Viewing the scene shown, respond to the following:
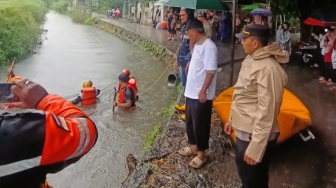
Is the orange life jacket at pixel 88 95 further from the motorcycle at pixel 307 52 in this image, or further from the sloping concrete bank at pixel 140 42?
the motorcycle at pixel 307 52

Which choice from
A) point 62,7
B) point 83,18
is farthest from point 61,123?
point 62,7

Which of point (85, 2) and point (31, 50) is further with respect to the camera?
point (85, 2)

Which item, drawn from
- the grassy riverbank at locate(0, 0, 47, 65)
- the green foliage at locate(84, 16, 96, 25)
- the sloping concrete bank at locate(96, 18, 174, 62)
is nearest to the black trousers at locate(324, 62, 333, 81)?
the sloping concrete bank at locate(96, 18, 174, 62)

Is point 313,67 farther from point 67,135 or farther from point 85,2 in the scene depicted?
point 85,2

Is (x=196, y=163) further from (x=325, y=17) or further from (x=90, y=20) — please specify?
(x=90, y=20)

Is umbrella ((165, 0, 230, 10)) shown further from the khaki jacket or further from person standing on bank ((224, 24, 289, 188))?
the khaki jacket

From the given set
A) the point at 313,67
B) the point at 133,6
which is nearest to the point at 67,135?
the point at 313,67

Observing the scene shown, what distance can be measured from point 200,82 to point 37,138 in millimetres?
2534

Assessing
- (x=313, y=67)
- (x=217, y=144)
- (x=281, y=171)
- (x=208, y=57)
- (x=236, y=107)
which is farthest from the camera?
(x=313, y=67)

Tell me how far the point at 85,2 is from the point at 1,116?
44.3 m

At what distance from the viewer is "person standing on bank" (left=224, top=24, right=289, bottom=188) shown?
8.30 feet

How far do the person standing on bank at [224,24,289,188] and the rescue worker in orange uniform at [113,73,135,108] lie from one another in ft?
15.7

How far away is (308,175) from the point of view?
12.7 feet

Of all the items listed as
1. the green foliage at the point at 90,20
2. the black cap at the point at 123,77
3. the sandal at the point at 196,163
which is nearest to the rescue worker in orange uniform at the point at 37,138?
the sandal at the point at 196,163
